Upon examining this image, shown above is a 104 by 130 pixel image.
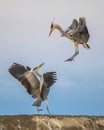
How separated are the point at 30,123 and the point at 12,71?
1.72 m

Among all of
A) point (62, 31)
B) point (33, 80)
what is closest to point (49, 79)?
point (33, 80)

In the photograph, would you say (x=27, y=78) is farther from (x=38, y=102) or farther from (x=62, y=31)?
(x=62, y=31)

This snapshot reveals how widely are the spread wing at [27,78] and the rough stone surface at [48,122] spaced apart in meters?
1.18

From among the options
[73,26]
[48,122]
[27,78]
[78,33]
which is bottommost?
[48,122]

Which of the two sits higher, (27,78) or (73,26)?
(73,26)

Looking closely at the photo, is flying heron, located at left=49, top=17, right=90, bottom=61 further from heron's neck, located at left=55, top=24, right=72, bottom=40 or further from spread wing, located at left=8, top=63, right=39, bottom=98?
spread wing, located at left=8, top=63, right=39, bottom=98

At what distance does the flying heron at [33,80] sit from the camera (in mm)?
11273

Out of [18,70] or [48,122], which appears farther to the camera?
[18,70]

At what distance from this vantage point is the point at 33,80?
37.4 ft

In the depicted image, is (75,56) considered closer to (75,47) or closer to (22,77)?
(75,47)

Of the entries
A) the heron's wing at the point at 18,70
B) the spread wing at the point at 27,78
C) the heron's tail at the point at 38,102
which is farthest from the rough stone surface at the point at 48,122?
the heron's wing at the point at 18,70

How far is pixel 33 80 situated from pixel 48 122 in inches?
56.6

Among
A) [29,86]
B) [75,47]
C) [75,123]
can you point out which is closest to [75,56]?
[75,47]

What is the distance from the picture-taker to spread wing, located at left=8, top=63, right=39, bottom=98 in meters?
11.4
